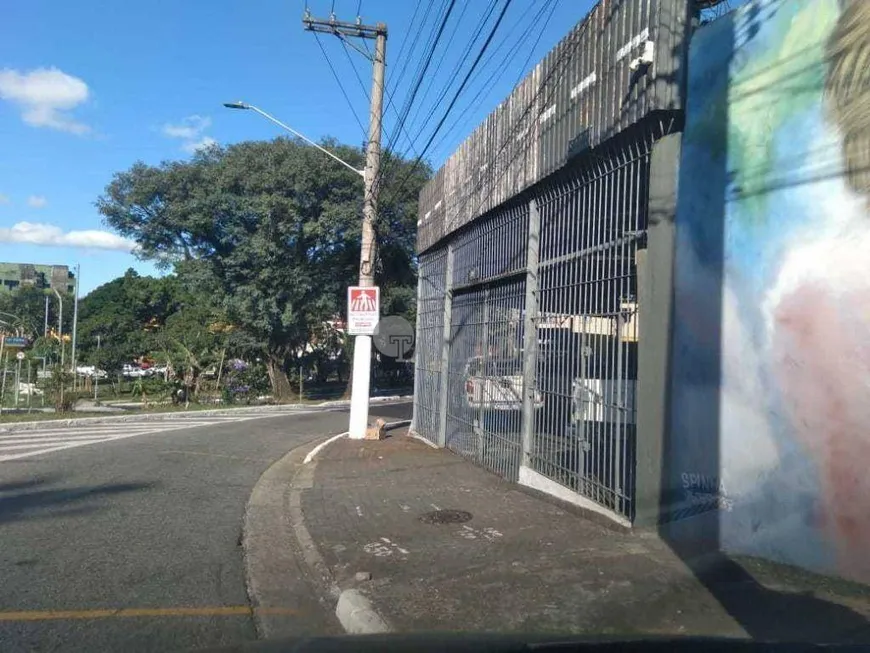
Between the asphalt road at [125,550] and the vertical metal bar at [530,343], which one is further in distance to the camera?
the vertical metal bar at [530,343]

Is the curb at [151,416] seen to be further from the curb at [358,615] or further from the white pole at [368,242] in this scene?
the curb at [358,615]

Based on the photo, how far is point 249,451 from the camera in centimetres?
1373

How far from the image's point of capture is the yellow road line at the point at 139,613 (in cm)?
501

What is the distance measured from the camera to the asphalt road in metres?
4.83

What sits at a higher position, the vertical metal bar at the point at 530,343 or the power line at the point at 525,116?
the power line at the point at 525,116

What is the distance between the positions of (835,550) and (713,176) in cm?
287

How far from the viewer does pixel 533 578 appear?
551cm

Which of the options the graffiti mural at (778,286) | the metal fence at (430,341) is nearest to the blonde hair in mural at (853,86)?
the graffiti mural at (778,286)

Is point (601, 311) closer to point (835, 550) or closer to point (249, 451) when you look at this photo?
point (835, 550)

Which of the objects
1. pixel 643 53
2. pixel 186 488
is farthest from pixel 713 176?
pixel 186 488

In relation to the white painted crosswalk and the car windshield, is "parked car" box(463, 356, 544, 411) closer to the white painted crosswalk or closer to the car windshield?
the car windshield

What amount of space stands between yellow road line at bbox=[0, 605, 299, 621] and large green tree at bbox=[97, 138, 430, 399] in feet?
69.4

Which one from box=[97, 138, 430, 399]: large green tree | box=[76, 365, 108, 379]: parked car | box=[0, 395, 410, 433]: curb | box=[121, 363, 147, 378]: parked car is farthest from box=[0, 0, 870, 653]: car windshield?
box=[121, 363, 147, 378]: parked car

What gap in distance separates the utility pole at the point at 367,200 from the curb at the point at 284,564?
3864mm
